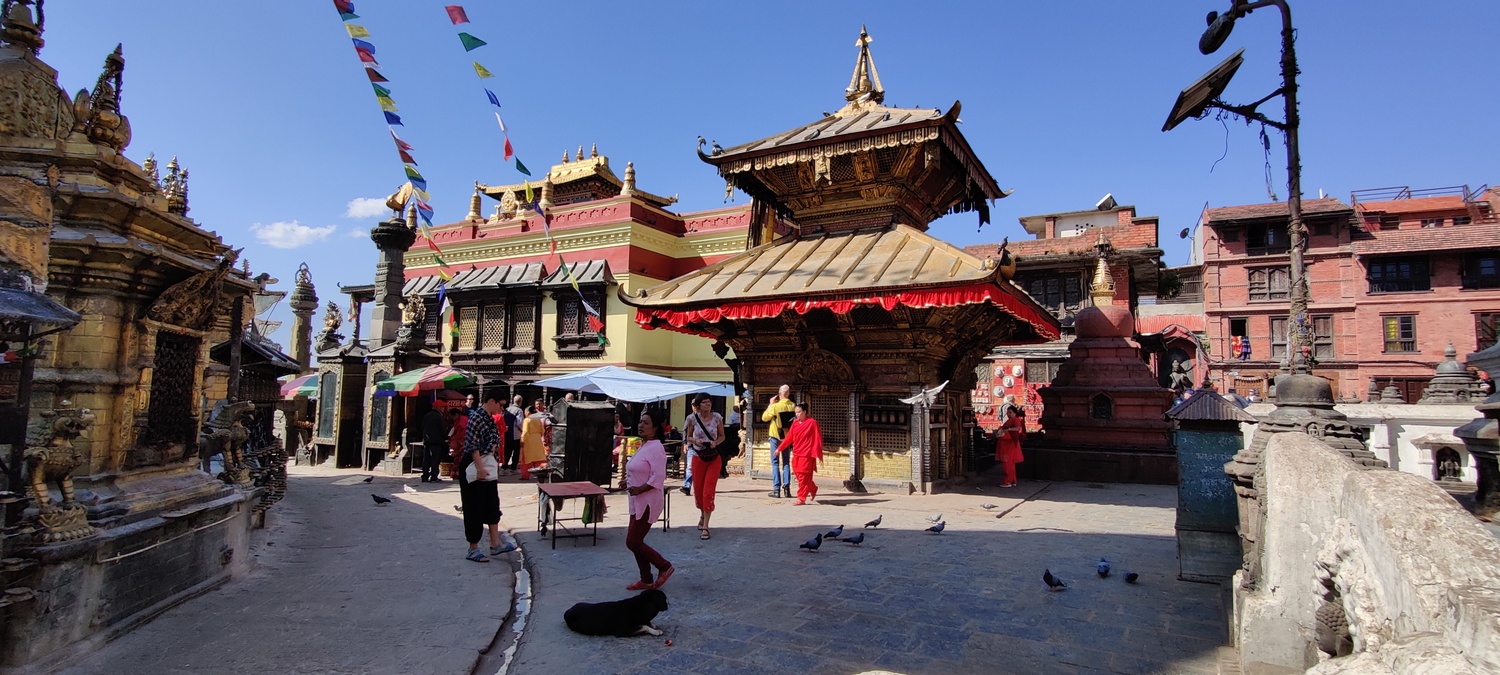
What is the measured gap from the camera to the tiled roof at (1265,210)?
35.0m

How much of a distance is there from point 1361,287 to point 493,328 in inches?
1498

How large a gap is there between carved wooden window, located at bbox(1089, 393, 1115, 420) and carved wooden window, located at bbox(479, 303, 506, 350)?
58.2 ft

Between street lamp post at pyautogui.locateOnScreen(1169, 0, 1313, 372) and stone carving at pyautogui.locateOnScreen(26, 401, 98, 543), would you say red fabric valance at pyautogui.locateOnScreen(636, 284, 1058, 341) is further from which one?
stone carving at pyautogui.locateOnScreen(26, 401, 98, 543)

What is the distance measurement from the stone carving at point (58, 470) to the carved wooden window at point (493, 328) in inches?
795

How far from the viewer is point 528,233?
2514 centimetres

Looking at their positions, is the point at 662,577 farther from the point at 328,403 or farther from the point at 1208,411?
the point at 328,403

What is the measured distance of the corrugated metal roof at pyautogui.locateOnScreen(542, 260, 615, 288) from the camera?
22500mm

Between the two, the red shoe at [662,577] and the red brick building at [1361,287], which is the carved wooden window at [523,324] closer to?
the red shoe at [662,577]

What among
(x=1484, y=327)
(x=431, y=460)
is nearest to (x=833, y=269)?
(x=431, y=460)

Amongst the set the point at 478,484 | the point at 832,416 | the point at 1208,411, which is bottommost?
the point at 478,484

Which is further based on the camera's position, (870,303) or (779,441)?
(779,441)

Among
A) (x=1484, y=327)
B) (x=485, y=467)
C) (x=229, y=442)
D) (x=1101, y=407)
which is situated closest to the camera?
(x=485, y=467)

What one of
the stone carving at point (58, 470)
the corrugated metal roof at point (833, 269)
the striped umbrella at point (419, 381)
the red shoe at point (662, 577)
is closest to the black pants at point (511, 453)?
the striped umbrella at point (419, 381)

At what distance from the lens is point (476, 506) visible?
23.8ft
